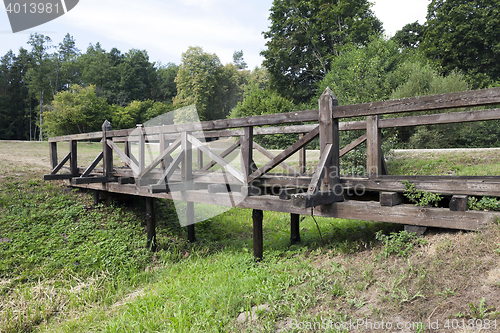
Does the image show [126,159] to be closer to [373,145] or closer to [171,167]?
[171,167]

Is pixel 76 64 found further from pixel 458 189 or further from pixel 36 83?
pixel 458 189

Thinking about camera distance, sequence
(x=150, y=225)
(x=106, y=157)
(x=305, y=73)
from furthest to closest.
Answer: (x=305, y=73) → (x=106, y=157) → (x=150, y=225)

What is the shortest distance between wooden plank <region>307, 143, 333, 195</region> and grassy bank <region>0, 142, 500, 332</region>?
104cm

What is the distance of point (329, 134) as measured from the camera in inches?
172

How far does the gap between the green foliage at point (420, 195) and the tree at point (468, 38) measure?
2465cm

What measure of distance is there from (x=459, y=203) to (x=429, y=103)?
1167mm

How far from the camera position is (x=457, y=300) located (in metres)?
2.88

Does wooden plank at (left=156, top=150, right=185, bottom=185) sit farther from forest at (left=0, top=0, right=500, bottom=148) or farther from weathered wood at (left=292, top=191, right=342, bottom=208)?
forest at (left=0, top=0, right=500, bottom=148)

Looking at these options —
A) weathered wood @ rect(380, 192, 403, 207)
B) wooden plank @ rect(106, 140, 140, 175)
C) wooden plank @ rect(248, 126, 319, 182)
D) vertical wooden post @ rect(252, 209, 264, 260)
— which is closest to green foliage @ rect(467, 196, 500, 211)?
weathered wood @ rect(380, 192, 403, 207)

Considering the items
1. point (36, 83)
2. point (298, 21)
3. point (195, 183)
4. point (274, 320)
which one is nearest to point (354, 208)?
point (274, 320)

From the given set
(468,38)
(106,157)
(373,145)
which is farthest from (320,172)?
(468,38)

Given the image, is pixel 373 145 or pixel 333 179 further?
pixel 373 145

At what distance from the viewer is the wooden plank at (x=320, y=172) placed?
4070 millimetres

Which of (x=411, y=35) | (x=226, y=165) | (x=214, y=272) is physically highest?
(x=411, y=35)
